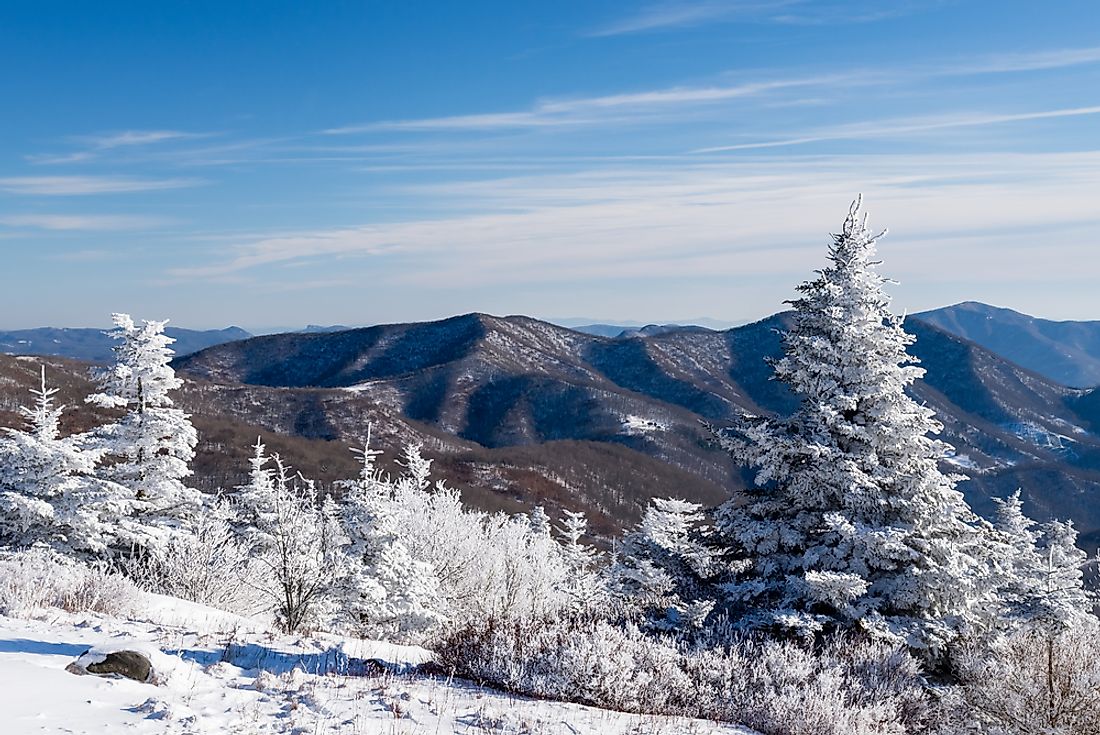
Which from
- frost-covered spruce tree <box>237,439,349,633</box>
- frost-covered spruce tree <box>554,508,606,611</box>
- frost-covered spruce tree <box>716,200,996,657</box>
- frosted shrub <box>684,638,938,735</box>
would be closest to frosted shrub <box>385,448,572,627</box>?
frost-covered spruce tree <box>554,508,606,611</box>

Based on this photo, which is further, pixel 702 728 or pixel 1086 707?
pixel 1086 707

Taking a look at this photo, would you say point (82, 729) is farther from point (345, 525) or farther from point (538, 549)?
point (538, 549)

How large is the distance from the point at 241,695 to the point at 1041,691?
838 centimetres

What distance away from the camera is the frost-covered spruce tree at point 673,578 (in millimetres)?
12508

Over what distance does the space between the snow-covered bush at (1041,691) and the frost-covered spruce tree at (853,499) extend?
6.47 feet

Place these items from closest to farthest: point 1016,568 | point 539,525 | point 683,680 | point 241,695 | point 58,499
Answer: point 241,695 → point 683,680 → point 58,499 → point 1016,568 → point 539,525

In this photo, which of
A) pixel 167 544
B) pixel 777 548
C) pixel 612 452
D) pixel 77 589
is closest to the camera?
pixel 77 589

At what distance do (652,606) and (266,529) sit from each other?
599 inches

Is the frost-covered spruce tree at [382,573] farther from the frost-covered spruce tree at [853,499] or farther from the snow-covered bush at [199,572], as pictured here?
the frost-covered spruce tree at [853,499]

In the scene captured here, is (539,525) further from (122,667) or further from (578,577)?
(122,667)

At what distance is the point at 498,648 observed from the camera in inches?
320

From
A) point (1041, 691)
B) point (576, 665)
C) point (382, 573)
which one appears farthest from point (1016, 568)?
point (576, 665)

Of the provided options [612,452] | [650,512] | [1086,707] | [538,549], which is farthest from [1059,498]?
[1086,707]

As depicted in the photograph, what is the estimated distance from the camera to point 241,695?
639cm
